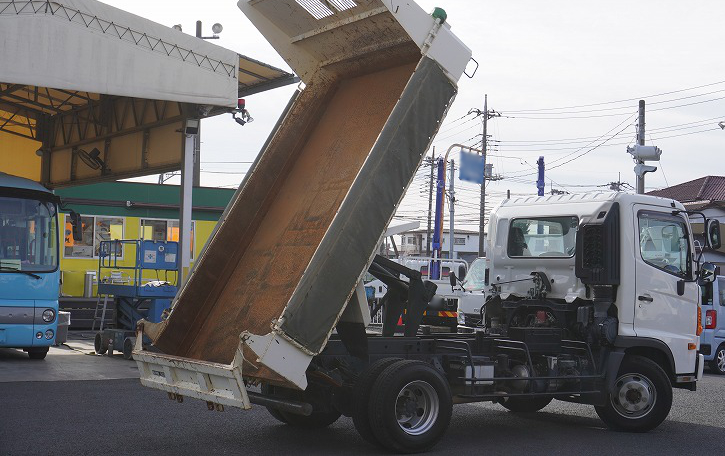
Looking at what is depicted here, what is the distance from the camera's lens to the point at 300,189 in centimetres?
842

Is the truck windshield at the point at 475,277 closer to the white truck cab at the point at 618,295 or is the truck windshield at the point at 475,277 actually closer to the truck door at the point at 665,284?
the white truck cab at the point at 618,295

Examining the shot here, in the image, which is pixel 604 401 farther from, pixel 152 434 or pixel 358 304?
pixel 152 434

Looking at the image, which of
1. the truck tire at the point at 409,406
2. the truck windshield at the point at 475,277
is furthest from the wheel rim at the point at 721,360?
the truck tire at the point at 409,406

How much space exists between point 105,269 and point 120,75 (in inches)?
527

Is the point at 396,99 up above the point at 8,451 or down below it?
above

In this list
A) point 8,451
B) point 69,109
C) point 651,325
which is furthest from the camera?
point 69,109

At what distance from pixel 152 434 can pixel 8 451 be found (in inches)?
54.2

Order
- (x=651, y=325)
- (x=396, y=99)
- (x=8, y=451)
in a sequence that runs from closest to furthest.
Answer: (x=8, y=451)
(x=396, y=99)
(x=651, y=325)

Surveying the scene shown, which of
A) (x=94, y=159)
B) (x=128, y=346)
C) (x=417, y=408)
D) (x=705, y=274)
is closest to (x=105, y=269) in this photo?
(x=94, y=159)

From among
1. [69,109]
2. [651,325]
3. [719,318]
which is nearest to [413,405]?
[651,325]

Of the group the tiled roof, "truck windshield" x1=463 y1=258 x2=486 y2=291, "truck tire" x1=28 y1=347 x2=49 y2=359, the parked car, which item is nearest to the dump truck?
"truck tire" x1=28 y1=347 x2=49 y2=359

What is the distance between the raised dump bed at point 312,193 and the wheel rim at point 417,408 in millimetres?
1102

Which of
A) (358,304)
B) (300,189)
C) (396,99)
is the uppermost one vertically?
(396,99)

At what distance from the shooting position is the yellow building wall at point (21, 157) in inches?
920
